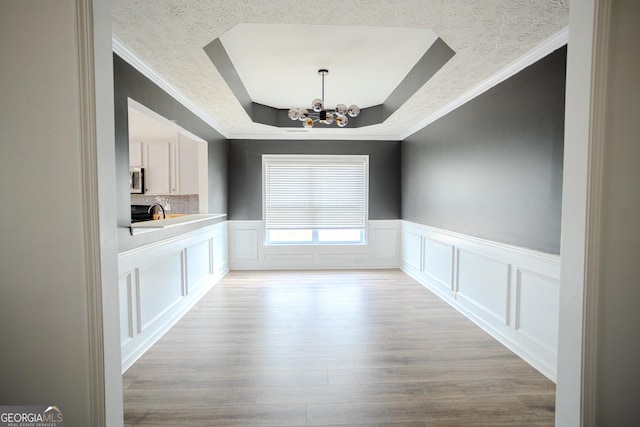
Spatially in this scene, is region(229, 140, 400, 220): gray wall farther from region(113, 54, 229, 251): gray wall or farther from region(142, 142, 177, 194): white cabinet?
region(113, 54, 229, 251): gray wall

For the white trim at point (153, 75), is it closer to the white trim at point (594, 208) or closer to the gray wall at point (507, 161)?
the white trim at point (594, 208)

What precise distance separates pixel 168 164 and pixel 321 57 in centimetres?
446

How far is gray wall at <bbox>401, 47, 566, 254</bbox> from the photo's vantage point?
2.46 m

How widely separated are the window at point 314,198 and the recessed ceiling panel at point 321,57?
1686mm

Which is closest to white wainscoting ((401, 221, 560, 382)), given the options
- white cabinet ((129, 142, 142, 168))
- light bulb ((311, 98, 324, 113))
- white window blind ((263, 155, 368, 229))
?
white window blind ((263, 155, 368, 229))

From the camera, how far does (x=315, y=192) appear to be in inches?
244

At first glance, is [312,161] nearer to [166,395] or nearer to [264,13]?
[264,13]

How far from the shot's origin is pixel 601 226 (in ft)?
3.83

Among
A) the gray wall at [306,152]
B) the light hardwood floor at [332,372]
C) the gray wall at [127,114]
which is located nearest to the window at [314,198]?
the gray wall at [306,152]

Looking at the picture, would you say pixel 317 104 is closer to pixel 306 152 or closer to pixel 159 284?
pixel 306 152

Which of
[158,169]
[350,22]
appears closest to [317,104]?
[350,22]

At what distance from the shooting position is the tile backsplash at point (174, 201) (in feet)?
22.4

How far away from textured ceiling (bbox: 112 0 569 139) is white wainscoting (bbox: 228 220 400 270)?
11.3 ft

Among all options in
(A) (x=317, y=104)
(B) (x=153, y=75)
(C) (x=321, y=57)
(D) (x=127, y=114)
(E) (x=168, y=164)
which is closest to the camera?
(D) (x=127, y=114)
